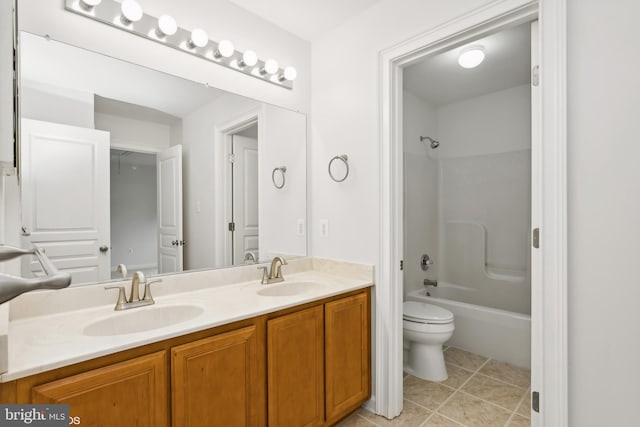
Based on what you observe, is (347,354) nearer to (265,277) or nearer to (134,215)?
(265,277)

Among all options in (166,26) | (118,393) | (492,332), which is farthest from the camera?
(492,332)

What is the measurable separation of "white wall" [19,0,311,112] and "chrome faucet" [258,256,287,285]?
3.41ft

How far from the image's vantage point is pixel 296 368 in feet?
4.83

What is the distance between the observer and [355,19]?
199 centimetres

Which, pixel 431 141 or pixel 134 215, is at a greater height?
pixel 431 141

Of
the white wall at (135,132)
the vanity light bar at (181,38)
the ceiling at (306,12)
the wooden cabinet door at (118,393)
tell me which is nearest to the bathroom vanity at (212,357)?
the wooden cabinet door at (118,393)

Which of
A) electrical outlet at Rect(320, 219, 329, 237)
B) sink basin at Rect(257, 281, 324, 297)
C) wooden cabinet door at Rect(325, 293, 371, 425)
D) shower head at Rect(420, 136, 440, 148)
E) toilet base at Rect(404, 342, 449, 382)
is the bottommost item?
toilet base at Rect(404, 342, 449, 382)

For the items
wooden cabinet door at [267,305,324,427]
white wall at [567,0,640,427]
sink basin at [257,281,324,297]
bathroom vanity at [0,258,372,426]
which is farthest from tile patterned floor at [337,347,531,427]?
sink basin at [257,281,324,297]

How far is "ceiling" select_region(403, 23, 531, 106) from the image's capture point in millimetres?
2180

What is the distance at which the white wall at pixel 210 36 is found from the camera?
1.33 metres

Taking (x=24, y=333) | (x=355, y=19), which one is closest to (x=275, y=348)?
(x=24, y=333)

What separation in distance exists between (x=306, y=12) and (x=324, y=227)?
4.46 feet

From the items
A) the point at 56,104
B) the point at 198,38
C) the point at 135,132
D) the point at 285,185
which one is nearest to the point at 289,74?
the point at 198,38

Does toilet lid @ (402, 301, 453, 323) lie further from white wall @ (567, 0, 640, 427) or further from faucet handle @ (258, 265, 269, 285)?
faucet handle @ (258, 265, 269, 285)
